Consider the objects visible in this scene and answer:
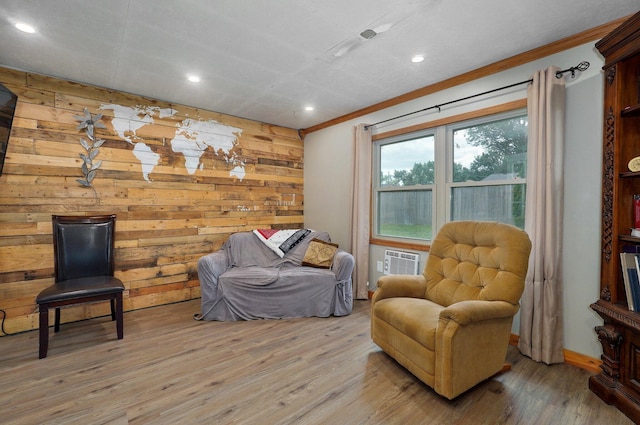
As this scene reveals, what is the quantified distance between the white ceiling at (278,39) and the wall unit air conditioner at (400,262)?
189cm

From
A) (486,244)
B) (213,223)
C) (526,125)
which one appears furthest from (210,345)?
(526,125)

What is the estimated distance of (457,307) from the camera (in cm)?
182

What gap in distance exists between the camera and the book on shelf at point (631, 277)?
5.81ft

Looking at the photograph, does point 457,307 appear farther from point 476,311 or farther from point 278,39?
point 278,39

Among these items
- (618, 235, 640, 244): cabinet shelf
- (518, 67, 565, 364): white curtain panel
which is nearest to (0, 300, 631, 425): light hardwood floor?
(518, 67, 565, 364): white curtain panel

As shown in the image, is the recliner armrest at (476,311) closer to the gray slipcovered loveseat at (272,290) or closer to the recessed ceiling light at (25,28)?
the gray slipcovered loveseat at (272,290)

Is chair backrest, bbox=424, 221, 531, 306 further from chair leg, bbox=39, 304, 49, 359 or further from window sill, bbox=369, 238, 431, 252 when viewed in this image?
chair leg, bbox=39, 304, 49, 359

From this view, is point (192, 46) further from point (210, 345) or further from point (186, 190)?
point (210, 345)

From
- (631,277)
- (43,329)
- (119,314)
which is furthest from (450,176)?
(43,329)

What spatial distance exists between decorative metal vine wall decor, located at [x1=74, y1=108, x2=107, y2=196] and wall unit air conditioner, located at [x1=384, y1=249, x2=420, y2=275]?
3.44m

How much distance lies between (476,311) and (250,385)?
5.16 feet

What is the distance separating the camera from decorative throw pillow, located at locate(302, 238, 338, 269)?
11.7 feet

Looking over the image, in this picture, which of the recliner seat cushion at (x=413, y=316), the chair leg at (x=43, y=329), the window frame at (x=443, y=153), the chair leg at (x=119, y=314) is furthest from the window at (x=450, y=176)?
the chair leg at (x=43, y=329)

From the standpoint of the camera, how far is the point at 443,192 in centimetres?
317
